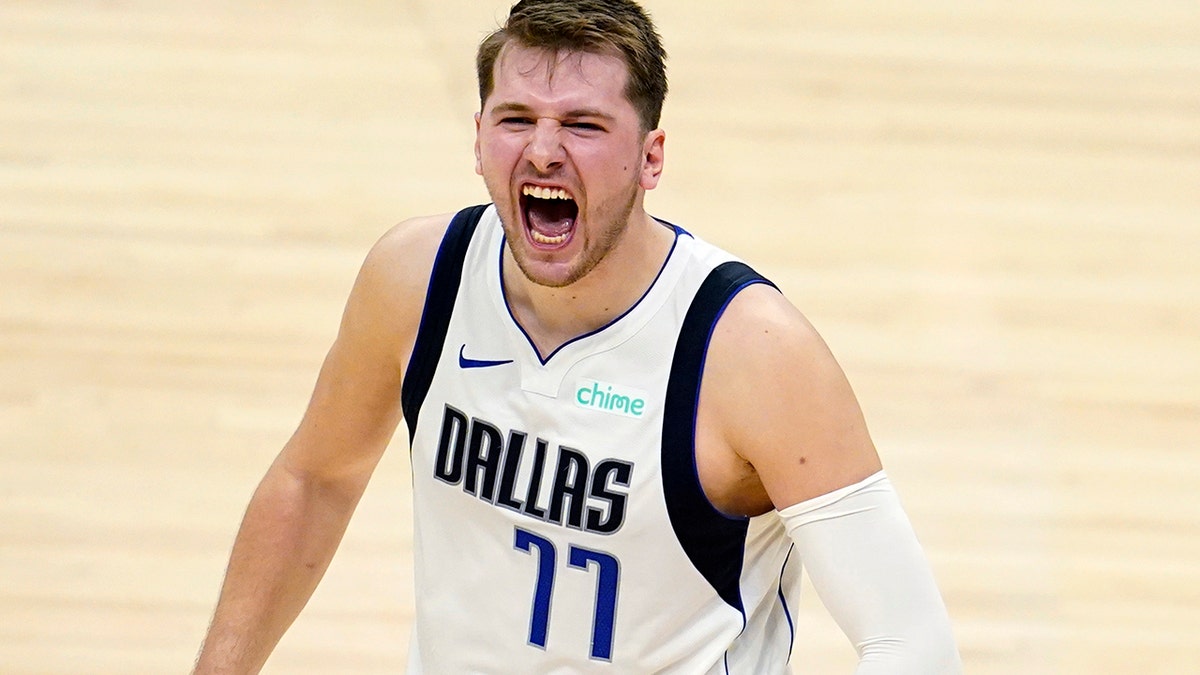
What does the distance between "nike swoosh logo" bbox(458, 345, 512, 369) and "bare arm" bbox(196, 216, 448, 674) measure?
0.07 meters

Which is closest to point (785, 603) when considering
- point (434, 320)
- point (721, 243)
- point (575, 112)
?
point (434, 320)

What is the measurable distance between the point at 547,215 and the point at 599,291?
0.33 feet

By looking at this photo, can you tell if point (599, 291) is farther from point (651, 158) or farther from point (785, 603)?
point (785, 603)

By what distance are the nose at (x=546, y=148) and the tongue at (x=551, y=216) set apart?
0.07 m

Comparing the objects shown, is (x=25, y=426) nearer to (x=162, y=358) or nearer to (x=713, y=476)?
(x=162, y=358)

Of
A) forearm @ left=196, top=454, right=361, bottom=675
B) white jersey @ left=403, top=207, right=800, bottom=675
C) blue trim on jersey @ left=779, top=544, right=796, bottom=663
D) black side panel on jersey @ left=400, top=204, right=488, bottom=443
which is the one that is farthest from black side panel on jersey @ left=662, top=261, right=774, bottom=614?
forearm @ left=196, top=454, right=361, bottom=675

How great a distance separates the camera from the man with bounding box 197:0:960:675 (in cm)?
162

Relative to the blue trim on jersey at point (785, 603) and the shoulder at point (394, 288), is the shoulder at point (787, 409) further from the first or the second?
the shoulder at point (394, 288)

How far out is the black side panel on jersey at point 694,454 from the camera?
168 cm

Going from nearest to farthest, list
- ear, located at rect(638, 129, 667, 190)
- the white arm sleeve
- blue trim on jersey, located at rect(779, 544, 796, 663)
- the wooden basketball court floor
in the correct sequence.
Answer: the white arm sleeve → ear, located at rect(638, 129, 667, 190) → blue trim on jersey, located at rect(779, 544, 796, 663) → the wooden basketball court floor

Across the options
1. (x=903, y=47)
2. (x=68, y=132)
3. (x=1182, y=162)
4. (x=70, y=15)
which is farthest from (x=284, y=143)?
(x=1182, y=162)

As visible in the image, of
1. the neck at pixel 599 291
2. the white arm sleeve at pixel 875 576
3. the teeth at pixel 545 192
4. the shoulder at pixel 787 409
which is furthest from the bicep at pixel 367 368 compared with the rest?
the white arm sleeve at pixel 875 576

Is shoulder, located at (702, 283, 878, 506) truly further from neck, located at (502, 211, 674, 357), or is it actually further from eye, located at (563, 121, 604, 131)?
eye, located at (563, 121, 604, 131)

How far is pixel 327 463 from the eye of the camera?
77.5 inches
